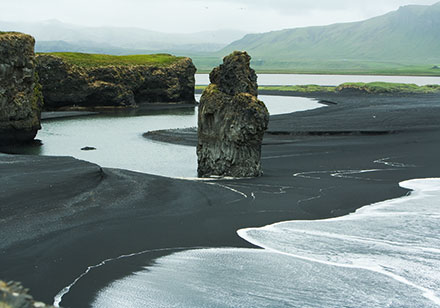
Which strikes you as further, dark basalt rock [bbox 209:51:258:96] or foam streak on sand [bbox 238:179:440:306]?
dark basalt rock [bbox 209:51:258:96]

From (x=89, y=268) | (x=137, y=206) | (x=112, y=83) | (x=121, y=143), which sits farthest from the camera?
(x=112, y=83)

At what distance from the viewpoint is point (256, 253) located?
13445mm

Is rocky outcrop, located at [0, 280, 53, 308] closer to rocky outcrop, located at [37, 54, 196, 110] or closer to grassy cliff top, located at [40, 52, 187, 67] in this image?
rocky outcrop, located at [37, 54, 196, 110]

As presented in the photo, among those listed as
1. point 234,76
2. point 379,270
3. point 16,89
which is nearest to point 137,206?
point 379,270

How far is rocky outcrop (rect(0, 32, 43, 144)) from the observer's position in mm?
41672

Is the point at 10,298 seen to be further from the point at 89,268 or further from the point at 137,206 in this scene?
the point at 137,206

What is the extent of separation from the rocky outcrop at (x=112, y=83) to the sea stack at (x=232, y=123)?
5839 cm

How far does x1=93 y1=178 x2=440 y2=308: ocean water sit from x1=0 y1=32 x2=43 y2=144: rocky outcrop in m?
31.8

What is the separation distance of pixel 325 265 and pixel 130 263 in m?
4.49

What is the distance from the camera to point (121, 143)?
46844 mm

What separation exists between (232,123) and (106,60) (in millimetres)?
73707

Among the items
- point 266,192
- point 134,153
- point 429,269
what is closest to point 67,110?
point 134,153

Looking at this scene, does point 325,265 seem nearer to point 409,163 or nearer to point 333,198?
point 333,198

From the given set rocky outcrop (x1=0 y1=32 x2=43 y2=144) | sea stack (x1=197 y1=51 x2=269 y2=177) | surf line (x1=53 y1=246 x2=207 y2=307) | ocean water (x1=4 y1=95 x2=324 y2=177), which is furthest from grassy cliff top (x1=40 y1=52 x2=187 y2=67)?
surf line (x1=53 y1=246 x2=207 y2=307)
